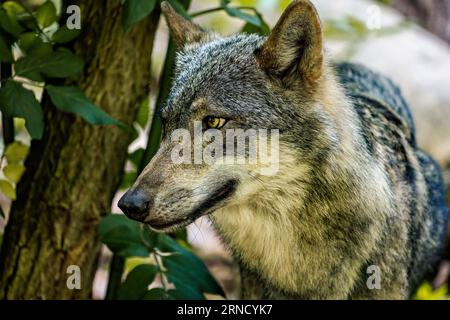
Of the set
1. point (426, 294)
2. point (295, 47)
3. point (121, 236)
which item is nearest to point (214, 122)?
point (295, 47)

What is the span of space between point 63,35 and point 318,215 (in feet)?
5.51

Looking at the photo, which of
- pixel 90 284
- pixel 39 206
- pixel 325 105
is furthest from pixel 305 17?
pixel 90 284

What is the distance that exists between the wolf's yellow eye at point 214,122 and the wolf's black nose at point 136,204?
478mm

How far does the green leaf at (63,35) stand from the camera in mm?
3869

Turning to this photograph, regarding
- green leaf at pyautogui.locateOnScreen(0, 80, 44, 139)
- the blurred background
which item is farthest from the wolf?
green leaf at pyautogui.locateOnScreen(0, 80, 44, 139)

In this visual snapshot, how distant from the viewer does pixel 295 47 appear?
135 inches

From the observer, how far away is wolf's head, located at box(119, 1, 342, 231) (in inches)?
130

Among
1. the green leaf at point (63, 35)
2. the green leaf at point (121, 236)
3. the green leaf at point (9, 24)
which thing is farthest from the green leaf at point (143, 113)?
the green leaf at point (9, 24)

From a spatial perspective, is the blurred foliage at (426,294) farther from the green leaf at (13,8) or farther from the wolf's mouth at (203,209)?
the green leaf at (13,8)

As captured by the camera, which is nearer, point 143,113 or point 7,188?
point 7,188

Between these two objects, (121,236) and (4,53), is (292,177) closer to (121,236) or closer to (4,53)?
(121,236)

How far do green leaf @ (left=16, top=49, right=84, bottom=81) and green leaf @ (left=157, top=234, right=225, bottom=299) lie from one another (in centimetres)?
112

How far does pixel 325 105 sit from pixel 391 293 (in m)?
1.21
